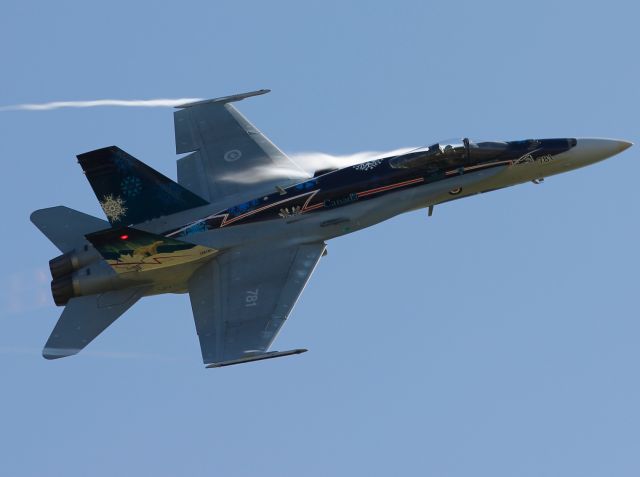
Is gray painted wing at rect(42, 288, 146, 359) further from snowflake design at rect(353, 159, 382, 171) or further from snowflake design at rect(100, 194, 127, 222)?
snowflake design at rect(353, 159, 382, 171)

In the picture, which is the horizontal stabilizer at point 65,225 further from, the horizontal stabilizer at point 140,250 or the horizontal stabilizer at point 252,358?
the horizontal stabilizer at point 252,358

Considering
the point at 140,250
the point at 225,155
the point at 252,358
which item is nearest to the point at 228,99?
the point at 225,155

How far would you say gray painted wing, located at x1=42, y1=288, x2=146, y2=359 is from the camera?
3644cm

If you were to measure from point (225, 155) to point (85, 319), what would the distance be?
5.78 m

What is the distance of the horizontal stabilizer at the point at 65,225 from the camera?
3803cm

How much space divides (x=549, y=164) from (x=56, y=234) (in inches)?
461

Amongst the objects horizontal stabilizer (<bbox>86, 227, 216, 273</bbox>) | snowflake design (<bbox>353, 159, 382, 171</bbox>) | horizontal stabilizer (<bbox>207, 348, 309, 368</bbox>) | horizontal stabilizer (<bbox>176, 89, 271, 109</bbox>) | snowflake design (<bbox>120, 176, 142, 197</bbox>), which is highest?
horizontal stabilizer (<bbox>176, 89, 271, 109</bbox>)

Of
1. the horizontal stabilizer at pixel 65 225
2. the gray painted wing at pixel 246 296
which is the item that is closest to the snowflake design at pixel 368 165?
the gray painted wing at pixel 246 296

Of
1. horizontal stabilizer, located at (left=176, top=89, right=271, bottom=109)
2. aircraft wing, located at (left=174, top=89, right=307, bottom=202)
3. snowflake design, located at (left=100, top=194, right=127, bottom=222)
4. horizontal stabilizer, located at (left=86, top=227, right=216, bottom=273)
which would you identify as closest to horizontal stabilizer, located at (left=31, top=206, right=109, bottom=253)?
snowflake design, located at (left=100, top=194, right=127, bottom=222)

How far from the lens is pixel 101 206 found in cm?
3772

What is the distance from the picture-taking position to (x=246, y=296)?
36031 millimetres

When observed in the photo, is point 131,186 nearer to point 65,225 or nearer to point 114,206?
point 114,206

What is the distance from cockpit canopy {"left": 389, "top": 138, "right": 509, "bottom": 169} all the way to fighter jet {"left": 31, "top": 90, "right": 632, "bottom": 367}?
0.02m

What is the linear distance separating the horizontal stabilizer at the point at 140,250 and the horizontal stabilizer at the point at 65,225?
Result: 190 cm
